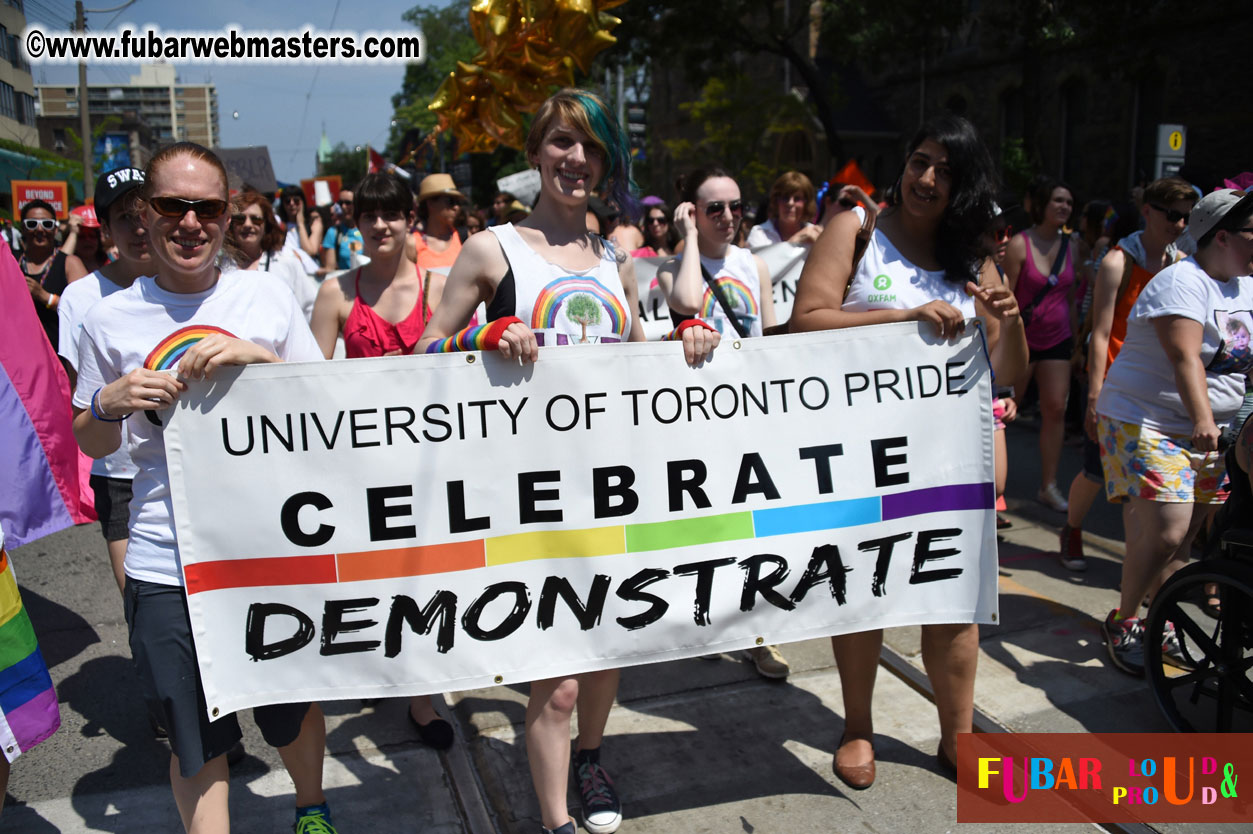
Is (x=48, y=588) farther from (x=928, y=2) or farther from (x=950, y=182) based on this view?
(x=928, y=2)

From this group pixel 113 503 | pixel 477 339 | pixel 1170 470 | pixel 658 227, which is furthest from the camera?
pixel 658 227

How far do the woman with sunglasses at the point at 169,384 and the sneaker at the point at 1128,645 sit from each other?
132 inches

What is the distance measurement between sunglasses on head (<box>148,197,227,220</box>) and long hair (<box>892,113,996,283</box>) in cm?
206

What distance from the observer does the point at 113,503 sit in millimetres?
3271

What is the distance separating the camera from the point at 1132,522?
375cm

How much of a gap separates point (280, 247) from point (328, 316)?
8.94 ft

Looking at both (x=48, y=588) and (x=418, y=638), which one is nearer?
(x=418, y=638)

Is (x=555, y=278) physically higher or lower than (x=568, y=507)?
higher

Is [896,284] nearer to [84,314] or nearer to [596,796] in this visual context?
[596,796]

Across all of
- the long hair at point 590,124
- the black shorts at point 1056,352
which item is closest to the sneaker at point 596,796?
the long hair at point 590,124

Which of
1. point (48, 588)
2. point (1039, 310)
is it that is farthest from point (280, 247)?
point (1039, 310)

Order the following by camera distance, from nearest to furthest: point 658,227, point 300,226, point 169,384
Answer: point 169,384
point 658,227
point 300,226

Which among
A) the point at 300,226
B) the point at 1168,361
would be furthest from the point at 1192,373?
the point at 300,226

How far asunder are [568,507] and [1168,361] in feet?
8.25
